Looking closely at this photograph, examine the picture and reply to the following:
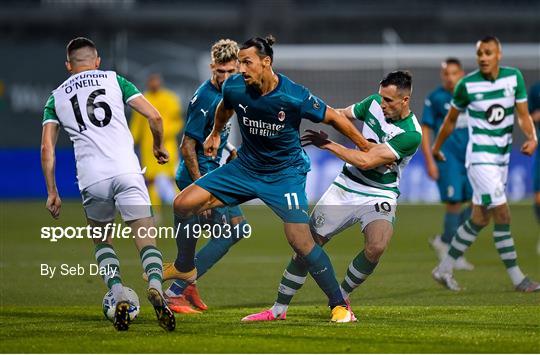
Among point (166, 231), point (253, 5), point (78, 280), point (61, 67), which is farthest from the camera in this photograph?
point (253, 5)

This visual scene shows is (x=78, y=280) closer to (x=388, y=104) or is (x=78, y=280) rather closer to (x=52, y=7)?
(x=388, y=104)

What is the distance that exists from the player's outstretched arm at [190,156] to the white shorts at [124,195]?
3.60ft

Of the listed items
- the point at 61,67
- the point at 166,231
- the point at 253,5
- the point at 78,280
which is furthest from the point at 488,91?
the point at 253,5

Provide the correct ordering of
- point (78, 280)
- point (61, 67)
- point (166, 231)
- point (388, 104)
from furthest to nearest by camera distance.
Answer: point (61, 67) → point (166, 231) → point (78, 280) → point (388, 104)

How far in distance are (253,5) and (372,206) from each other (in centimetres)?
2139

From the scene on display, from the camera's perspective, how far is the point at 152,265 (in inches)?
350

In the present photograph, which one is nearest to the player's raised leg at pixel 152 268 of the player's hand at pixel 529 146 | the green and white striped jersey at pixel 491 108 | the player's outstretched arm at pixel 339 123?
the player's outstretched arm at pixel 339 123

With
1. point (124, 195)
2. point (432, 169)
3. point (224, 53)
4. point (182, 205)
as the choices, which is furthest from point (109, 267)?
point (432, 169)

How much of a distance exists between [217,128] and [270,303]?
212cm

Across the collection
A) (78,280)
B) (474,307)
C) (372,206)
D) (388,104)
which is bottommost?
(78,280)

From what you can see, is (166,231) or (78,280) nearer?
(78,280)

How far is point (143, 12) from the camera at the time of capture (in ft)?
104

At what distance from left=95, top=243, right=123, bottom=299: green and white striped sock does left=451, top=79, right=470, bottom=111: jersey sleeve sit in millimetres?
4408

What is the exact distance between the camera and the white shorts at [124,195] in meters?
9.02
